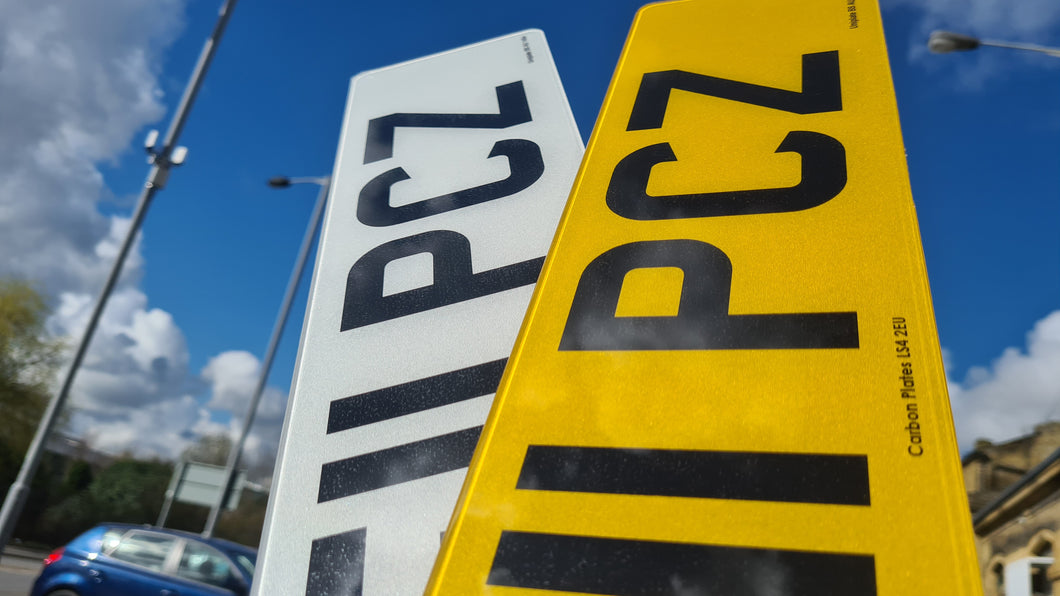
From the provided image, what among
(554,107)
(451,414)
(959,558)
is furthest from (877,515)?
(554,107)

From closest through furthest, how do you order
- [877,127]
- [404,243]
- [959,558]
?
[959,558]
[877,127]
[404,243]

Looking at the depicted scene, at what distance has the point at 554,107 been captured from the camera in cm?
142

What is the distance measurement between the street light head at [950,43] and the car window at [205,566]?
26.9 ft

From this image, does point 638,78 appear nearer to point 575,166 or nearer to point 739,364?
point 575,166

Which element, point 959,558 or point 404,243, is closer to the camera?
point 959,558

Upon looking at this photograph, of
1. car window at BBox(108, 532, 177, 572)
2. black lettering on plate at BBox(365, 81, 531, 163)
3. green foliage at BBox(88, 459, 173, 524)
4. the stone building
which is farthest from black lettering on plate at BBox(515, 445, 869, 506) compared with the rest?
green foliage at BBox(88, 459, 173, 524)

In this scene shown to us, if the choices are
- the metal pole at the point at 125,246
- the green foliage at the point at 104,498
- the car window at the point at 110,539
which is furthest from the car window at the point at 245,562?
the green foliage at the point at 104,498

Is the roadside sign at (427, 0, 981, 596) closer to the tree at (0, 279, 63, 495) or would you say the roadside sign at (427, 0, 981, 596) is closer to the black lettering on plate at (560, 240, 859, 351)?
the black lettering on plate at (560, 240, 859, 351)

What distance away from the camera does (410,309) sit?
1206 mm

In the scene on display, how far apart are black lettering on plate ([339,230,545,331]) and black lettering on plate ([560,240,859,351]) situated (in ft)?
1.23

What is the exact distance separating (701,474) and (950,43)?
8051mm

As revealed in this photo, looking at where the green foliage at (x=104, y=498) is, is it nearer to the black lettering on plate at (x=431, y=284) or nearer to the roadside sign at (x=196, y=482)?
the roadside sign at (x=196, y=482)

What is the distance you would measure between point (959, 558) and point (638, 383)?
30 centimetres

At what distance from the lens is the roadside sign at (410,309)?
1.00m
